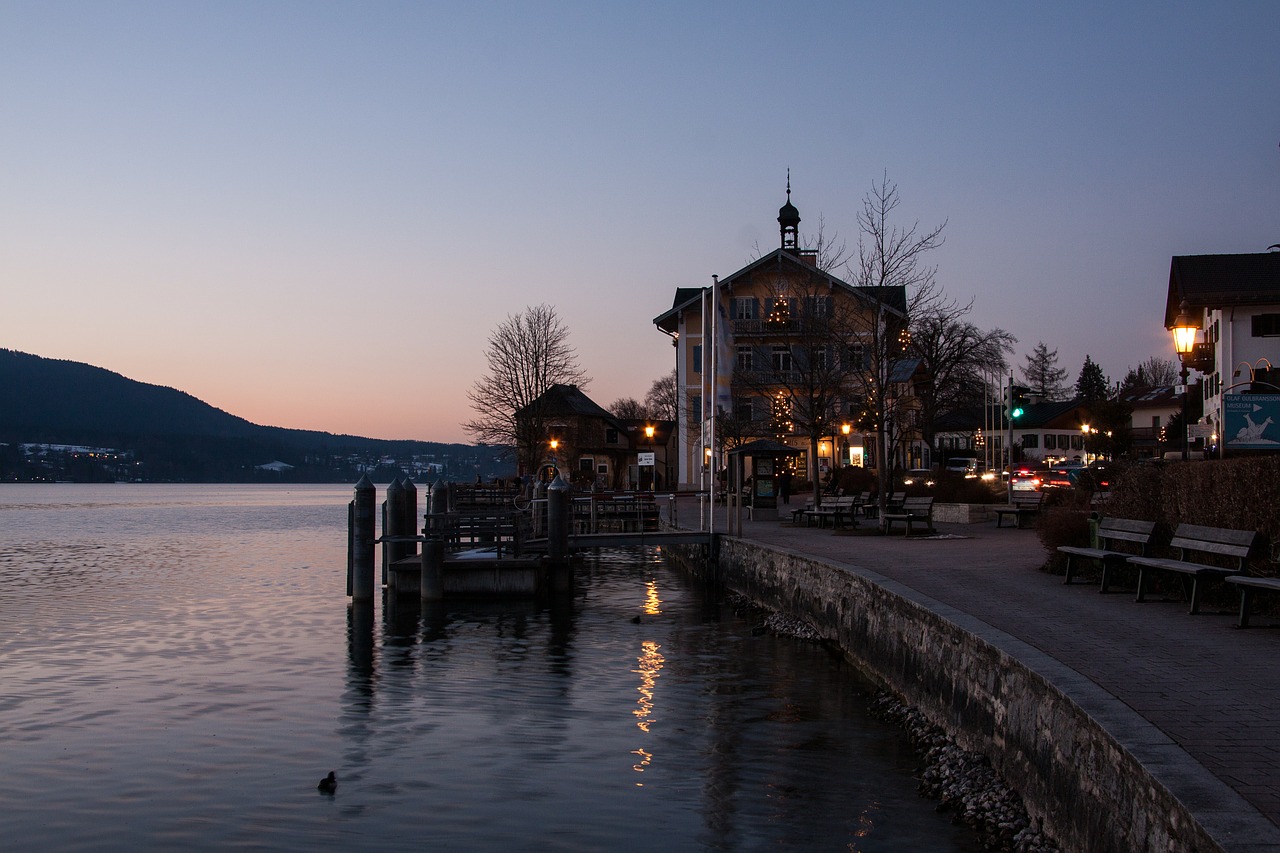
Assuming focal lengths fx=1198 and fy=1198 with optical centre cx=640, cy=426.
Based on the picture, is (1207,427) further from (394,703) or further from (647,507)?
(647,507)

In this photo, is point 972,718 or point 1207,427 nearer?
point 972,718

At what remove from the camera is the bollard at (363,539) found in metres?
23.0

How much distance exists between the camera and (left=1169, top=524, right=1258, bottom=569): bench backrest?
11297 mm

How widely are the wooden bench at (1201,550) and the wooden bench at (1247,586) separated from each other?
0.42 meters

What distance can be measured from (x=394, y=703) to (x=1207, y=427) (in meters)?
12.3

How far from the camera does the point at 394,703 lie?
13.9m

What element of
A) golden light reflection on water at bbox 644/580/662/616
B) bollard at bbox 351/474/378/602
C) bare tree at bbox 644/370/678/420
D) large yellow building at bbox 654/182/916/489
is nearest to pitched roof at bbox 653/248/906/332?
large yellow building at bbox 654/182/916/489

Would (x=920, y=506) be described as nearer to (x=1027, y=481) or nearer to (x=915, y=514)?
(x=915, y=514)

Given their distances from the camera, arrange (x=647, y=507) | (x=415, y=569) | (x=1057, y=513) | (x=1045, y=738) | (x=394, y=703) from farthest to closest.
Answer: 1. (x=647, y=507)
2. (x=415, y=569)
3. (x=1057, y=513)
4. (x=394, y=703)
5. (x=1045, y=738)

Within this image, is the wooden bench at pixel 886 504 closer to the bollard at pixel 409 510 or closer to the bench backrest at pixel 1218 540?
the bollard at pixel 409 510

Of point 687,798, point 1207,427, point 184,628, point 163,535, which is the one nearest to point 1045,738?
point 687,798

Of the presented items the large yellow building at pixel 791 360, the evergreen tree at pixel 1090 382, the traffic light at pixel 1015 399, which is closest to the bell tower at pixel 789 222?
the large yellow building at pixel 791 360

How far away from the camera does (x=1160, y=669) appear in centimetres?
887

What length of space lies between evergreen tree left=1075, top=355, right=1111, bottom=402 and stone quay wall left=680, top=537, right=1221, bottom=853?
131554mm
